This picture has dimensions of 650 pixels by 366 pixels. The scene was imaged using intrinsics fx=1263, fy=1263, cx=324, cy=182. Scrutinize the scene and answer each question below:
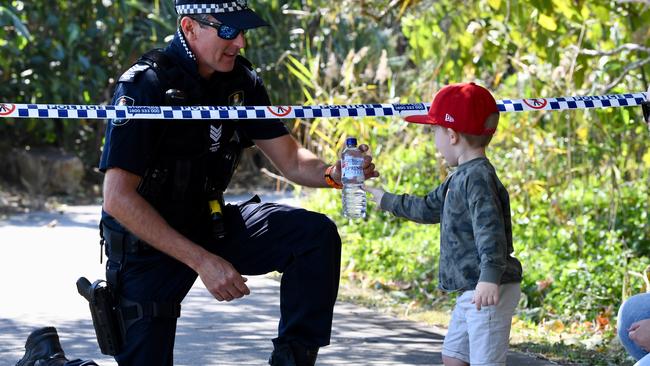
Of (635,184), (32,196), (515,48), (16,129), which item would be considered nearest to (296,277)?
(515,48)

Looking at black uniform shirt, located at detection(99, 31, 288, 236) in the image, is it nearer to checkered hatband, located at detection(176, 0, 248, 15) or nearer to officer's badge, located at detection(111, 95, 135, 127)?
officer's badge, located at detection(111, 95, 135, 127)

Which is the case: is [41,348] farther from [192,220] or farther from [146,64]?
[146,64]

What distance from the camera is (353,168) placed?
4.89m

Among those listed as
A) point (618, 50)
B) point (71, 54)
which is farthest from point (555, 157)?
point (71, 54)

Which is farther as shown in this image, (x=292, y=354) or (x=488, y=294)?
(x=292, y=354)

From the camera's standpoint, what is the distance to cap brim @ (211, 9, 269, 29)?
15.7 ft

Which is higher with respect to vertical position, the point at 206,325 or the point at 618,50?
the point at 618,50

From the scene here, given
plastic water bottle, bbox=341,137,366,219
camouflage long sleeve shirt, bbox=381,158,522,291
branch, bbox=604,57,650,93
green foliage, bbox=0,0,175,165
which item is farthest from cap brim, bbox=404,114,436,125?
green foliage, bbox=0,0,175,165

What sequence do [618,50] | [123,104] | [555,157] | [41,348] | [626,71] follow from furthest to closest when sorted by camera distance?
1. [555,157]
2. [618,50]
3. [626,71]
4. [41,348]
5. [123,104]

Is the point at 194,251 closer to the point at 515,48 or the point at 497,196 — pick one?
the point at 497,196

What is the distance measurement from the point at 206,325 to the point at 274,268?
205 centimetres

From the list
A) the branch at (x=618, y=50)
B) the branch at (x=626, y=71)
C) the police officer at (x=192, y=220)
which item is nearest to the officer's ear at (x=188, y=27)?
the police officer at (x=192, y=220)

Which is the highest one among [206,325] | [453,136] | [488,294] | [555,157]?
[453,136]

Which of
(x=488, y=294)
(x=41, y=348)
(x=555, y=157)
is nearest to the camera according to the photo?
(x=488, y=294)
